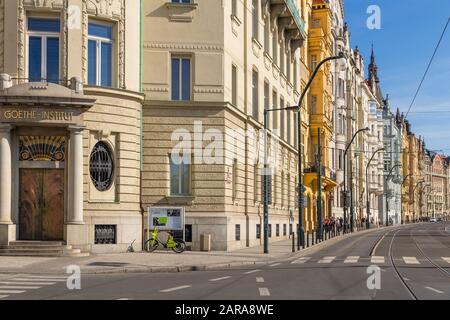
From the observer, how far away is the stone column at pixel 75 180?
27.8m

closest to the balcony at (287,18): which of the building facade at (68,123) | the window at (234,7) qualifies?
the window at (234,7)

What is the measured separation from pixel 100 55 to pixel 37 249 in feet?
26.7

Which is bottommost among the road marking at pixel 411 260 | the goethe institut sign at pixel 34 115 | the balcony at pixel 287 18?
the road marking at pixel 411 260

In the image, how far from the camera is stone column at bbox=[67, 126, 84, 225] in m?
27.8

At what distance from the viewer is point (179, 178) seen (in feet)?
105

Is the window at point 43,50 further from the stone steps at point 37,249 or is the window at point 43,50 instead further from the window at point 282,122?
the window at point 282,122

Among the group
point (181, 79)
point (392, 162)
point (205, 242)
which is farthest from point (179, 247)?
point (392, 162)

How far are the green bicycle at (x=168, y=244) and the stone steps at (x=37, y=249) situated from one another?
12.4 ft

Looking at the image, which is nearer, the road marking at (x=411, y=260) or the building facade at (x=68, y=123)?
the road marking at (x=411, y=260)

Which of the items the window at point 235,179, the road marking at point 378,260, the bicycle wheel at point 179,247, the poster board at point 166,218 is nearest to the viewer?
→ the road marking at point 378,260

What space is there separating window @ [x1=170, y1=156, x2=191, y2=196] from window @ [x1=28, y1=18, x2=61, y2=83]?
6.44 m

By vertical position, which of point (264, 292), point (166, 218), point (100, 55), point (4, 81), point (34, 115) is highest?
point (100, 55)

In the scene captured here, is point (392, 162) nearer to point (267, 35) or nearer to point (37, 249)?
point (267, 35)
